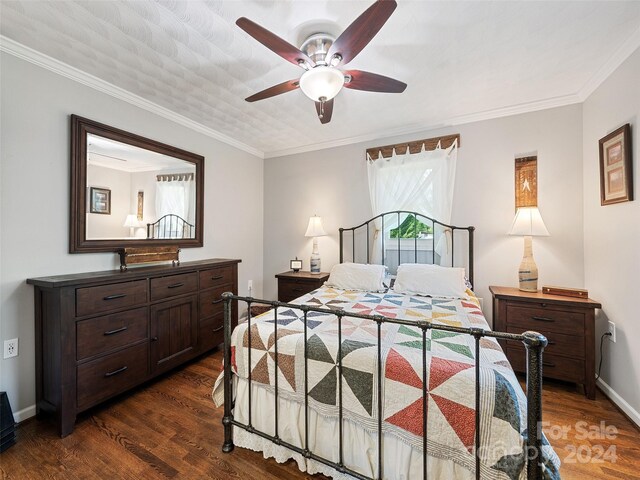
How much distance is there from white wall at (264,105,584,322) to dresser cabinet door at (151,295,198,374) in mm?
1756

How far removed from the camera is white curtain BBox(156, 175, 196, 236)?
2645 mm

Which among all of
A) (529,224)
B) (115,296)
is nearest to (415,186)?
(529,224)

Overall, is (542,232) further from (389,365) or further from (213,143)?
(213,143)

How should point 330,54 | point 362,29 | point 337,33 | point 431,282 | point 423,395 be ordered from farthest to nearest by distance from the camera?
point 431,282 < point 337,33 < point 330,54 < point 362,29 < point 423,395

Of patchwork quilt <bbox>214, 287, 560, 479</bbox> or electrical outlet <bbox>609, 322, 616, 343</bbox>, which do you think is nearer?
patchwork quilt <bbox>214, 287, 560, 479</bbox>

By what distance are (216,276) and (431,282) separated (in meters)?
2.12

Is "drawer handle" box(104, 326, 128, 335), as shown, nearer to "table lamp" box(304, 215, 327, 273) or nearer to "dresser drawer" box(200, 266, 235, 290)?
"dresser drawer" box(200, 266, 235, 290)

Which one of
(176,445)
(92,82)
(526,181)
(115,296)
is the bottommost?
(176,445)

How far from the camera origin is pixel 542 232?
2348mm

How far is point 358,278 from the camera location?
275cm

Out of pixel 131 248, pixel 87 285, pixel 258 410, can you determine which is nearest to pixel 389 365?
pixel 258 410

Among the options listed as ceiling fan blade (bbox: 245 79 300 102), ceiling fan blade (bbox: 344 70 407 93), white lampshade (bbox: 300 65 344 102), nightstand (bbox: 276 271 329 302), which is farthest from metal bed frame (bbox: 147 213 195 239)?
ceiling fan blade (bbox: 344 70 407 93)

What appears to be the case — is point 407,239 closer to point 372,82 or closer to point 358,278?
point 358,278

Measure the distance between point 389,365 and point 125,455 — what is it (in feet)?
5.21
